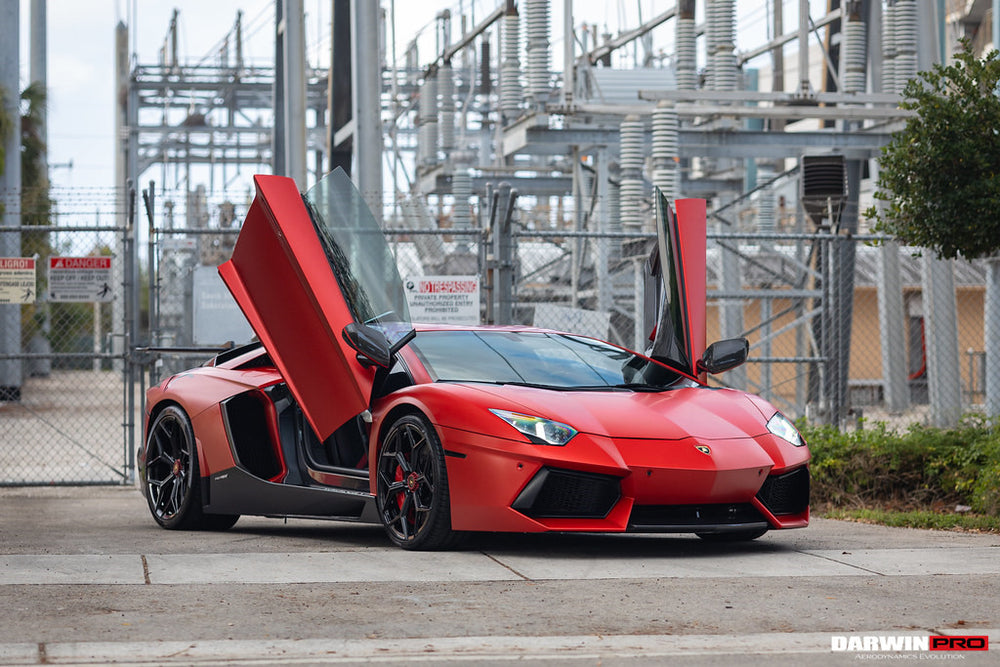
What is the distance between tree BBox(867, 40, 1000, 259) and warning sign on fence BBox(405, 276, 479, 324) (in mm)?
3232

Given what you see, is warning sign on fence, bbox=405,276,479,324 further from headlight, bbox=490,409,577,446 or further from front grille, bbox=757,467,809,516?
headlight, bbox=490,409,577,446

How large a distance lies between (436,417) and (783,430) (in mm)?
1813

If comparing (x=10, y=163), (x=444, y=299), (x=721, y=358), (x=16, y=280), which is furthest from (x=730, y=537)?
(x=10, y=163)

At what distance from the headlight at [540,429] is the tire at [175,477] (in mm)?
2427

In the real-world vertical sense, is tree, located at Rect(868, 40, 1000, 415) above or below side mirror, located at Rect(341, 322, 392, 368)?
above

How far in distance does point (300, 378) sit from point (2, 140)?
927 inches

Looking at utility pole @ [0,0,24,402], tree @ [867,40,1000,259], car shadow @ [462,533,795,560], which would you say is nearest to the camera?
car shadow @ [462,533,795,560]

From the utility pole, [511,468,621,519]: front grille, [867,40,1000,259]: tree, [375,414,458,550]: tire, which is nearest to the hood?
[511,468,621,519]: front grille

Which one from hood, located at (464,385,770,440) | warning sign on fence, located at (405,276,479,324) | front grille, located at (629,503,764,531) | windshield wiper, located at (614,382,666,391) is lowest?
front grille, located at (629,503,764,531)

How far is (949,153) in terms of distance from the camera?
946 centimetres

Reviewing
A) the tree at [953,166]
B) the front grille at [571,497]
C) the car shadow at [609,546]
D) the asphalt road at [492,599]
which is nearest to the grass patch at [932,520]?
the asphalt road at [492,599]

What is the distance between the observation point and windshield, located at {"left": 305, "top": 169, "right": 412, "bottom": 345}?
6.83 meters

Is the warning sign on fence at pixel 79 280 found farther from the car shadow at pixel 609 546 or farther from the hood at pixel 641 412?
the hood at pixel 641 412

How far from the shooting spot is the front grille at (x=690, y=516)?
6242mm
